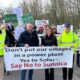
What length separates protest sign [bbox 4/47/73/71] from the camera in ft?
33.0

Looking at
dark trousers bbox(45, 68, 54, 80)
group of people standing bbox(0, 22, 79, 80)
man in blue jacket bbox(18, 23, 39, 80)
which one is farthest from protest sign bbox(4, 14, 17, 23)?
man in blue jacket bbox(18, 23, 39, 80)

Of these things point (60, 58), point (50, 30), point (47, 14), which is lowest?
point (47, 14)

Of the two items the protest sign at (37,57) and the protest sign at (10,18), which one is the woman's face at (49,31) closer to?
the protest sign at (37,57)

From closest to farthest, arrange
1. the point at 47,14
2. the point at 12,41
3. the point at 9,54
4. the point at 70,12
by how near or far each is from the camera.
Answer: the point at 9,54 < the point at 12,41 < the point at 70,12 < the point at 47,14

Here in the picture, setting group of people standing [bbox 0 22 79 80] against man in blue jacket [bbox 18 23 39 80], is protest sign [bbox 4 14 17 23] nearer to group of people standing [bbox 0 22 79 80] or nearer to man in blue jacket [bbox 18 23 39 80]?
group of people standing [bbox 0 22 79 80]

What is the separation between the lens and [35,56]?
405 inches

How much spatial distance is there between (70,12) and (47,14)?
18.4ft

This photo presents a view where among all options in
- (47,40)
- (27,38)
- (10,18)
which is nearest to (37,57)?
(47,40)

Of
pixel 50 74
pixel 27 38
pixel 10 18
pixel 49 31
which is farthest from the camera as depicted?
pixel 10 18

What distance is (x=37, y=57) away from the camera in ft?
33.8

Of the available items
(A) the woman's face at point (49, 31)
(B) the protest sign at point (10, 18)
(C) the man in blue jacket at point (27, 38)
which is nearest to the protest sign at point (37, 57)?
(C) the man in blue jacket at point (27, 38)

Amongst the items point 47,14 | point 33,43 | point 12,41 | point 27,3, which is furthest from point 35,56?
point 27,3

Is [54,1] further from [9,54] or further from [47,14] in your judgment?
[9,54]

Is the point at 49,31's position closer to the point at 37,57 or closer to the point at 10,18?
the point at 37,57
